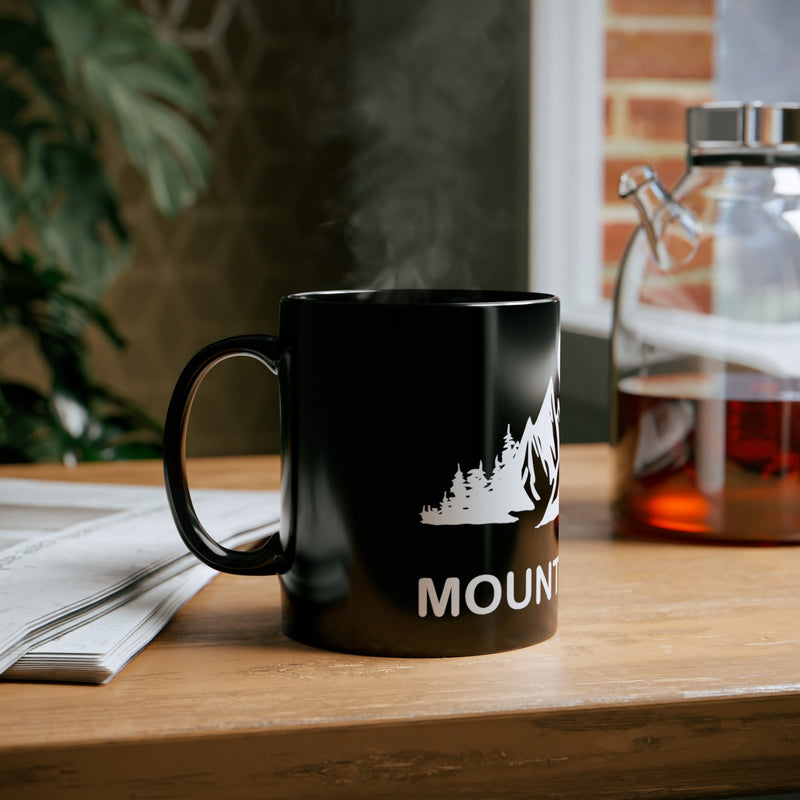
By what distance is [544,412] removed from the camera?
44cm

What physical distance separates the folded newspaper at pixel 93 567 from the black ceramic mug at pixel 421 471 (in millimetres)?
84

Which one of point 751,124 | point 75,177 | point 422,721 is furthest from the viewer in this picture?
point 75,177

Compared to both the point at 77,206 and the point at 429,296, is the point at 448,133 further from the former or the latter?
the point at 429,296

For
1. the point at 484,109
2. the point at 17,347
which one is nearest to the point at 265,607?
the point at 484,109

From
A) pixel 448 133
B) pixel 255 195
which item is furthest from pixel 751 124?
pixel 255 195

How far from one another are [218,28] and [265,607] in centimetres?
237

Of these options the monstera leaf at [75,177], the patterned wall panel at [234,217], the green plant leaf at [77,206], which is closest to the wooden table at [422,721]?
the monstera leaf at [75,177]

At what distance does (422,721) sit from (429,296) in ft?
0.74

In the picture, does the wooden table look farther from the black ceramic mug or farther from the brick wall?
the brick wall

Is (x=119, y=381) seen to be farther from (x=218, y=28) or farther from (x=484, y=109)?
(x=484, y=109)

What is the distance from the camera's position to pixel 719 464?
23.8 inches

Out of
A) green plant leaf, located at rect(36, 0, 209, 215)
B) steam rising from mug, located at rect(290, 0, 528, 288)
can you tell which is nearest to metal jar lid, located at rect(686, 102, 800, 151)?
steam rising from mug, located at rect(290, 0, 528, 288)

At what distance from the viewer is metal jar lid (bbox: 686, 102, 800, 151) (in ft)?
2.02

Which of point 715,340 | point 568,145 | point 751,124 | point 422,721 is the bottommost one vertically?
point 422,721
